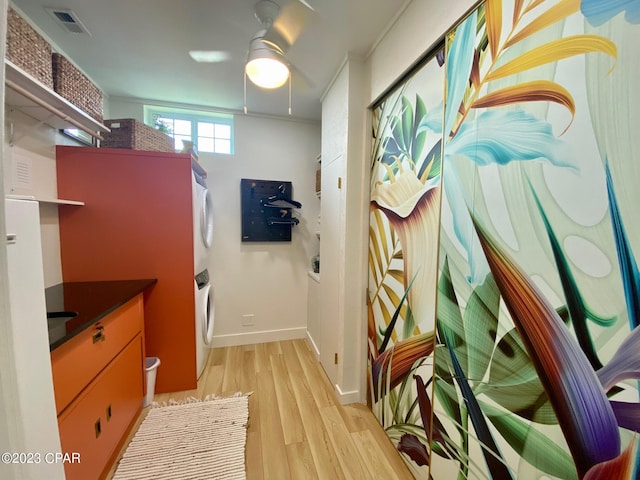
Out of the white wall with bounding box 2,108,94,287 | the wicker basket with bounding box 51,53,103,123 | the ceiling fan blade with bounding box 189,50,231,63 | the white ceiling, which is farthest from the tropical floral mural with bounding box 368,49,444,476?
the white wall with bounding box 2,108,94,287

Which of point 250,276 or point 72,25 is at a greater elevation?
point 72,25

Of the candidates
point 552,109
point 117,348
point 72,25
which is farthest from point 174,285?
point 552,109

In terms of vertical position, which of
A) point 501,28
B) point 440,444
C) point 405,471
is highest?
point 501,28

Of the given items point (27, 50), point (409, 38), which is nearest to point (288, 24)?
point (409, 38)

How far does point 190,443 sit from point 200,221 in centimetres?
165

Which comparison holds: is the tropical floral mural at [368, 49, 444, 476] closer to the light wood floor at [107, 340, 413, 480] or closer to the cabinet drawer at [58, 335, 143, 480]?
the light wood floor at [107, 340, 413, 480]

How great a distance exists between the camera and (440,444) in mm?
1194

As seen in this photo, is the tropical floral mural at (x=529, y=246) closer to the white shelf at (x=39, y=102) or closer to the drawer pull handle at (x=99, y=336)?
the drawer pull handle at (x=99, y=336)

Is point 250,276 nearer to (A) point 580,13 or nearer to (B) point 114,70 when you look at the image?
(B) point 114,70

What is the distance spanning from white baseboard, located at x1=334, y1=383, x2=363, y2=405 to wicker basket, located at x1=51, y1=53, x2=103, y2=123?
9.01 ft

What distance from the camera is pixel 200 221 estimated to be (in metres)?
2.31

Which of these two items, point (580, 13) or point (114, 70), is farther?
point (114, 70)

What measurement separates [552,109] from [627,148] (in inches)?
9.1

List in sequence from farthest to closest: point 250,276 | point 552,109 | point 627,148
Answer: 1. point 250,276
2. point 552,109
3. point 627,148
